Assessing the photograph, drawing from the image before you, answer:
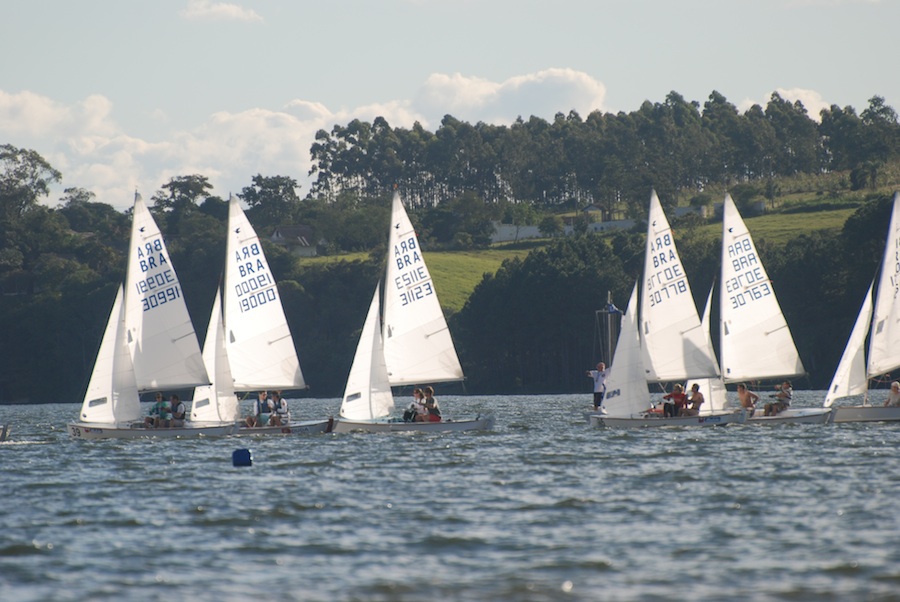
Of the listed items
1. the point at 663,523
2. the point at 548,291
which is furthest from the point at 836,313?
the point at 663,523

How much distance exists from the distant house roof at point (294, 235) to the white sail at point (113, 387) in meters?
130

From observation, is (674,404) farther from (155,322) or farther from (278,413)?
(155,322)

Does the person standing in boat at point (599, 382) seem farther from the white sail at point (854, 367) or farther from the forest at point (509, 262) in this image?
the forest at point (509, 262)

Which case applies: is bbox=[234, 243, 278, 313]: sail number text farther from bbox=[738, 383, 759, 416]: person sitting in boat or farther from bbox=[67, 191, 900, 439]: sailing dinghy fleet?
bbox=[738, 383, 759, 416]: person sitting in boat

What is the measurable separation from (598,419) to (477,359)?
255 feet

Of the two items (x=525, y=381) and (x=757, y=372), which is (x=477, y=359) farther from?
(x=757, y=372)

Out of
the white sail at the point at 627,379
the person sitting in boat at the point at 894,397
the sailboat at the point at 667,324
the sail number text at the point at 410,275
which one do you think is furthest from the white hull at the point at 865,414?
the sail number text at the point at 410,275

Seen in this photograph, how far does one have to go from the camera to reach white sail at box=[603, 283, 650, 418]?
141 feet

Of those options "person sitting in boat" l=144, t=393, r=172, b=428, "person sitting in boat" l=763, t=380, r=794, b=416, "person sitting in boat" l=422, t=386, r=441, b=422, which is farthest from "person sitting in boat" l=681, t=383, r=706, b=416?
"person sitting in boat" l=144, t=393, r=172, b=428

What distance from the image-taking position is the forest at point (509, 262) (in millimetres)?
107625

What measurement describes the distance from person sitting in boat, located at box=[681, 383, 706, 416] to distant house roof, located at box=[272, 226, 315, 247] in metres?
131

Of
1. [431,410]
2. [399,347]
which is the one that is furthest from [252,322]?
[431,410]

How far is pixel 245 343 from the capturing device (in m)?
45.4

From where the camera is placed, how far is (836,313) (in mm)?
103438
